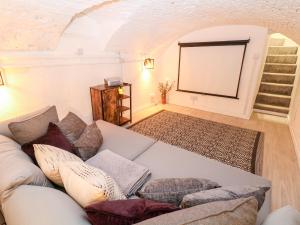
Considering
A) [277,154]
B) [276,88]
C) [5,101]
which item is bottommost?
[277,154]

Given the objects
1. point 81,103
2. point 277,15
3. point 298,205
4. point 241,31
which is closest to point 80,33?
point 81,103

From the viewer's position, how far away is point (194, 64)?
4242 mm

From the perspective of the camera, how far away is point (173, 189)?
99cm

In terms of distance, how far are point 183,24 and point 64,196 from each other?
3410 millimetres

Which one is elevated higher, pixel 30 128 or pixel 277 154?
pixel 30 128

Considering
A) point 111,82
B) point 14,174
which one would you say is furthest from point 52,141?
point 111,82

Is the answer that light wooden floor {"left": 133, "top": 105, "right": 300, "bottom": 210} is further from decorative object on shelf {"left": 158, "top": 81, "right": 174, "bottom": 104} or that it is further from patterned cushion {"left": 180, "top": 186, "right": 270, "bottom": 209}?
patterned cushion {"left": 180, "top": 186, "right": 270, "bottom": 209}

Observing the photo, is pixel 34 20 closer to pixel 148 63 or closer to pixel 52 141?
pixel 52 141

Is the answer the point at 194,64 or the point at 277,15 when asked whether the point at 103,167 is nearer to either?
the point at 277,15

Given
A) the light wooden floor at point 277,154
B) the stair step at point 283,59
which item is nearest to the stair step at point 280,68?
the stair step at point 283,59

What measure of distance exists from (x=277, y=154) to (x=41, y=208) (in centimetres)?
302

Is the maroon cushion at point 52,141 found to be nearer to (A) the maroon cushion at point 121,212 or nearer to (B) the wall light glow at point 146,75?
(A) the maroon cushion at point 121,212

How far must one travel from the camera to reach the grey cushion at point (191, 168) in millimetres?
1307

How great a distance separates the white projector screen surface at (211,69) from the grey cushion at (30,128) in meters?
3.54
